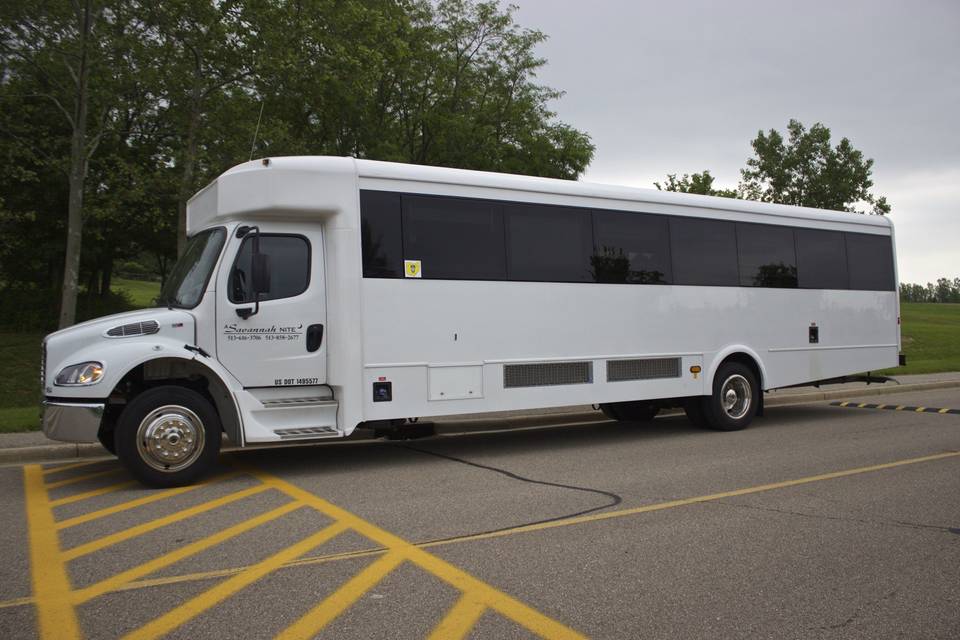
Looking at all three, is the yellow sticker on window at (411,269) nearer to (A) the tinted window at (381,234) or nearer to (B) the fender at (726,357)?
(A) the tinted window at (381,234)

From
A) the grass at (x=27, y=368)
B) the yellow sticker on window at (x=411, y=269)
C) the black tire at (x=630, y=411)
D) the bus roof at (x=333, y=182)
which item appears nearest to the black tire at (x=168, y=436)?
the bus roof at (x=333, y=182)

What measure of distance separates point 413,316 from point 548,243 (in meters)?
2.09

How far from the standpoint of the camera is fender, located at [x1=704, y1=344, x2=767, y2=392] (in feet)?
35.3

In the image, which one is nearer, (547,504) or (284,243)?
(547,504)

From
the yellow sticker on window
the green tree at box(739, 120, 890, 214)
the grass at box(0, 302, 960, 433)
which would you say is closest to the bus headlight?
the grass at box(0, 302, 960, 433)

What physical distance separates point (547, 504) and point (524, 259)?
358cm

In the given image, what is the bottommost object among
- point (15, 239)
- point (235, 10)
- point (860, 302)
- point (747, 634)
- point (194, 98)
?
point (747, 634)

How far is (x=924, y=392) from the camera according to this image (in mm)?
17219

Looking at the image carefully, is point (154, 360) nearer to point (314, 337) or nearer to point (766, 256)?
point (314, 337)

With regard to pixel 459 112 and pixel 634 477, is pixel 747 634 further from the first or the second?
pixel 459 112

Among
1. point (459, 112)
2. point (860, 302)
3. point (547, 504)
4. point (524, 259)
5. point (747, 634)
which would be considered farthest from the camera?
point (459, 112)

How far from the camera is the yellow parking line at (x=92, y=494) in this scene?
265 inches

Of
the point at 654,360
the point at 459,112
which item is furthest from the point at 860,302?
the point at 459,112

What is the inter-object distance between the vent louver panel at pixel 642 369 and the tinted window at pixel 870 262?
13.6 ft
